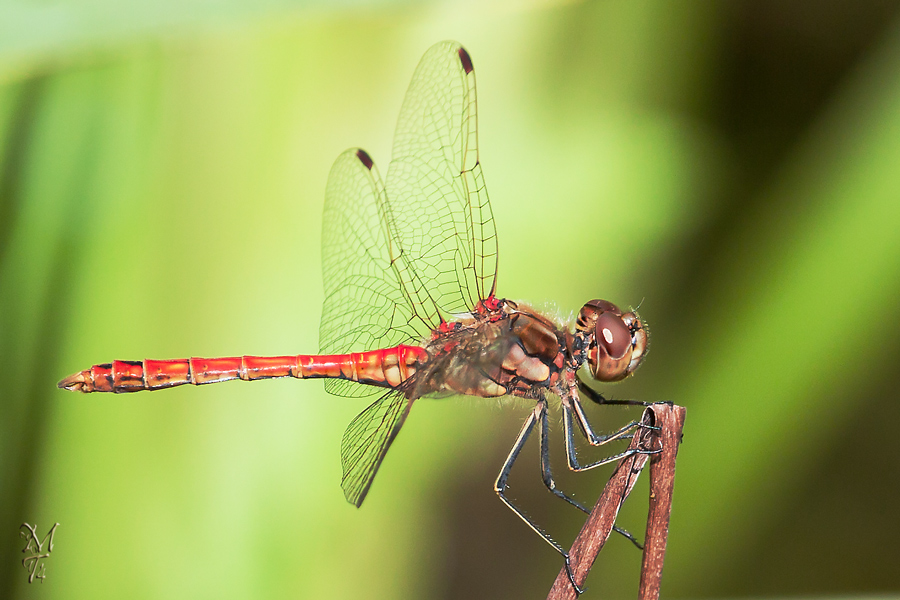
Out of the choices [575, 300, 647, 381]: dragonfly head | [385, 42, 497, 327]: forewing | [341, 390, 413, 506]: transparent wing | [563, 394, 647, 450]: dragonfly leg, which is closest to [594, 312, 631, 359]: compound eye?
[575, 300, 647, 381]: dragonfly head

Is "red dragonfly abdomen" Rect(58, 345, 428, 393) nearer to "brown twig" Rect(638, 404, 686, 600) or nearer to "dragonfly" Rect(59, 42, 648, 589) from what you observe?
"dragonfly" Rect(59, 42, 648, 589)

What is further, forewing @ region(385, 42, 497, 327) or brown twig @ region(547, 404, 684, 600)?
forewing @ region(385, 42, 497, 327)

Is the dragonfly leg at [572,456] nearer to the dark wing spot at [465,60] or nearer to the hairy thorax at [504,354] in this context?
the hairy thorax at [504,354]

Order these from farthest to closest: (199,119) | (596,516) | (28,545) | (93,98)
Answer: (199,119), (93,98), (28,545), (596,516)

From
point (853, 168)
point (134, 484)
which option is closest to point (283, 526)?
point (134, 484)

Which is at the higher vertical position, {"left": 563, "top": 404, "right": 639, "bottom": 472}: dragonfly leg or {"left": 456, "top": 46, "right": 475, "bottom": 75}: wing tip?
{"left": 456, "top": 46, "right": 475, "bottom": 75}: wing tip

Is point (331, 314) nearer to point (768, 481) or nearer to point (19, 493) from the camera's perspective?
point (19, 493)
